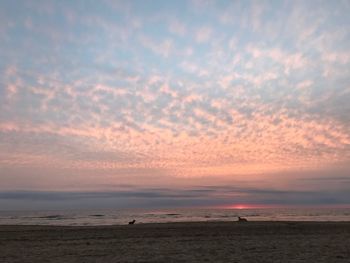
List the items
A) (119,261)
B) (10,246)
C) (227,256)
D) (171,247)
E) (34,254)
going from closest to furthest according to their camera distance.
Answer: (119,261), (227,256), (34,254), (171,247), (10,246)

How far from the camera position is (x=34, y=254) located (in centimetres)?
1563

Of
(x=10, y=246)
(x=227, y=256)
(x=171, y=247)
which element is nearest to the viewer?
(x=227, y=256)

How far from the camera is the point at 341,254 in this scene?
1460 cm

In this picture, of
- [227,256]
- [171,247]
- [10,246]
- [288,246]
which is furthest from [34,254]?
[288,246]

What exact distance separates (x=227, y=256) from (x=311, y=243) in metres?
6.14

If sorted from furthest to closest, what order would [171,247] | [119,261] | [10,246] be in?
1. [10,246]
2. [171,247]
3. [119,261]

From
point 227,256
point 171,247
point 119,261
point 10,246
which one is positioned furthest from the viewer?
point 10,246

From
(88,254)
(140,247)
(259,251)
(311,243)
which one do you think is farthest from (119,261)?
(311,243)

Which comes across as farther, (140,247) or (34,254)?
(140,247)

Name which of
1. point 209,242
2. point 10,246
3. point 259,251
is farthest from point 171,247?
point 10,246

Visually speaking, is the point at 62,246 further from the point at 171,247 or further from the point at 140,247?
the point at 171,247

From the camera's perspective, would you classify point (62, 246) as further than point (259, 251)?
Yes

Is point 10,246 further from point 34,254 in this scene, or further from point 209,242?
point 209,242

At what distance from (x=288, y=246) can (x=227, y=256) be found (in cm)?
437
